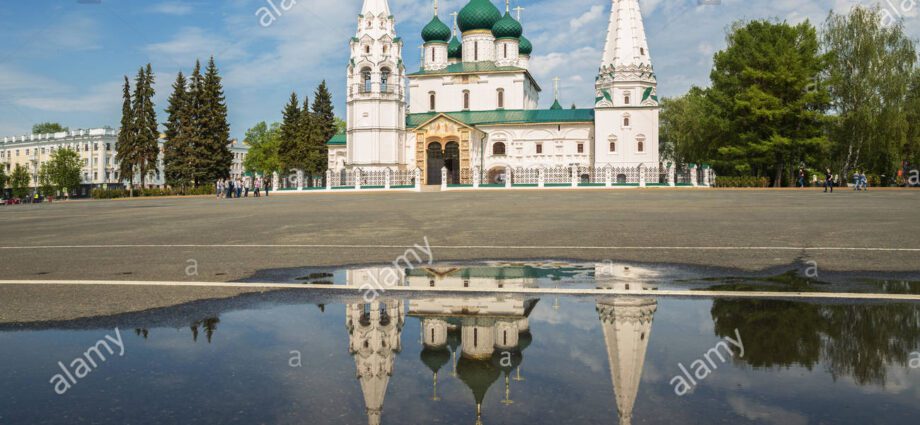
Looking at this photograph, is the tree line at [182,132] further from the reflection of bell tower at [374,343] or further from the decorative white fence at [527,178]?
the reflection of bell tower at [374,343]

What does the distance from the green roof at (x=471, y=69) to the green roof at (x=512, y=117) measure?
4258 millimetres

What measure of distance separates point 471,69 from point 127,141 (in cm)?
3586

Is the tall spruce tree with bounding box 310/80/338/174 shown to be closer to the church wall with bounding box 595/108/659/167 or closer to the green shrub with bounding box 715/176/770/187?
the church wall with bounding box 595/108/659/167

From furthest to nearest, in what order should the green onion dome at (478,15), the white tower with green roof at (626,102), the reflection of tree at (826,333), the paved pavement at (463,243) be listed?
the green onion dome at (478,15) → the white tower with green roof at (626,102) → the paved pavement at (463,243) → the reflection of tree at (826,333)

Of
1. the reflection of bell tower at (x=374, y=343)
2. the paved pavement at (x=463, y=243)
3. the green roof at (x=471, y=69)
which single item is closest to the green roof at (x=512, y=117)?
the green roof at (x=471, y=69)

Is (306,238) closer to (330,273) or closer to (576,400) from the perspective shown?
(330,273)

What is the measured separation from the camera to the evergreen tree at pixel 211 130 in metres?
64.3

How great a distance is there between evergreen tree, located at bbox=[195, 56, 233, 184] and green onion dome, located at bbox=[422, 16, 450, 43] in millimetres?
22393

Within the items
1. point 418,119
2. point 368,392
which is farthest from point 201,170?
point 368,392

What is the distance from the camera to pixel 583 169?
210ft

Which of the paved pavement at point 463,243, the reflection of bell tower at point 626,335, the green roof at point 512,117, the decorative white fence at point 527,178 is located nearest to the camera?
the reflection of bell tower at point 626,335

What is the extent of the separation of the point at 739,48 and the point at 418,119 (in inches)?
1259

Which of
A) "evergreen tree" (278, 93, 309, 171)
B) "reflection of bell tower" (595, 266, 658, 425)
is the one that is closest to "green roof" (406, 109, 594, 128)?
"evergreen tree" (278, 93, 309, 171)

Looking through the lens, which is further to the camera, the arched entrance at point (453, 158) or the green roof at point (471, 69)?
the green roof at point (471, 69)
